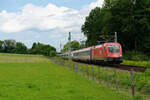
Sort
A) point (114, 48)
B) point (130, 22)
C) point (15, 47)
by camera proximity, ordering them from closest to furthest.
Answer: point (114, 48) → point (130, 22) → point (15, 47)

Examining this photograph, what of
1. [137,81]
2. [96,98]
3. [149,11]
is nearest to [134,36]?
[149,11]

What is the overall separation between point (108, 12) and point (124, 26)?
7322mm

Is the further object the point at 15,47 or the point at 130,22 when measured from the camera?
the point at 15,47

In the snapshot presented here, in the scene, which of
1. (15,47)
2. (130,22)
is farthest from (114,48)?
(15,47)

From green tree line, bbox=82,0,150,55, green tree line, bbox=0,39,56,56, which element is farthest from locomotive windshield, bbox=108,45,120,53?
green tree line, bbox=0,39,56,56

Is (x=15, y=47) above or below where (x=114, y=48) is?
above

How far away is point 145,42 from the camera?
54.0m

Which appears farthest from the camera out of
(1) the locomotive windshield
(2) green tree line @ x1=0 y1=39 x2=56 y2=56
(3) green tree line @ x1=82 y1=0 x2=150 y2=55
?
(2) green tree line @ x1=0 y1=39 x2=56 y2=56

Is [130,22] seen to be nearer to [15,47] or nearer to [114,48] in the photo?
[114,48]

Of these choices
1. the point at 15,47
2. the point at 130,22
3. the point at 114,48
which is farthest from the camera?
the point at 15,47

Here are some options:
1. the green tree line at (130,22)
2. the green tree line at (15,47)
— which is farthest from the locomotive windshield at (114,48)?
the green tree line at (15,47)

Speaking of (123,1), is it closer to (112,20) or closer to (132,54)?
(112,20)

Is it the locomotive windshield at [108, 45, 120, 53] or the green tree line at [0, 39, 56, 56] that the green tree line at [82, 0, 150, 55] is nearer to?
the locomotive windshield at [108, 45, 120, 53]

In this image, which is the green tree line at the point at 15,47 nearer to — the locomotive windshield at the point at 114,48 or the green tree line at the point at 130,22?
the green tree line at the point at 130,22
